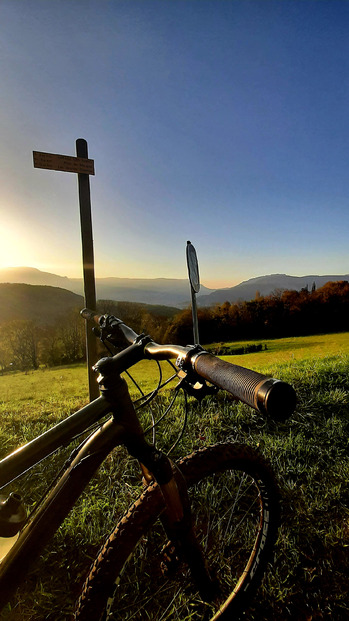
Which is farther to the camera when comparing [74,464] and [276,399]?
[74,464]

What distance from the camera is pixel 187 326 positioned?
4.83 metres

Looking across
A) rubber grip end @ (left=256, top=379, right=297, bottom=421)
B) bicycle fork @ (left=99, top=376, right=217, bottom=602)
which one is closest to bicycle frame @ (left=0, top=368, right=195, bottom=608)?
bicycle fork @ (left=99, top=376, right=217, bottom=602)

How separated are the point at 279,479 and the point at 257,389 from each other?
95.2 inches

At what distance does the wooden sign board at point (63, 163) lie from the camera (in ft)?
8.87

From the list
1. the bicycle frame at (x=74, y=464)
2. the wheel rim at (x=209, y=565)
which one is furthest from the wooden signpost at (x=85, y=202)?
the bicycle frame at (x=74, y=464)

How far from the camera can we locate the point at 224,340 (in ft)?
18.8

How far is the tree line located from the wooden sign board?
1.71 meters

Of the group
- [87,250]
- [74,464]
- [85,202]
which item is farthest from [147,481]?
[85,202]

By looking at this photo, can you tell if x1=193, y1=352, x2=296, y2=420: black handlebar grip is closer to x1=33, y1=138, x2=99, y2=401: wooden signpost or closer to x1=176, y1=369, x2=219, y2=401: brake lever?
x1=176, y1=369, x2=219, y2=401: brake lever

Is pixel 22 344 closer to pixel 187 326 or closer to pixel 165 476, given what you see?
pixel 187 326

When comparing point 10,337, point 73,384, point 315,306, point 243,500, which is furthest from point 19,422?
point 315,306

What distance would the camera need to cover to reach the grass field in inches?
68.8

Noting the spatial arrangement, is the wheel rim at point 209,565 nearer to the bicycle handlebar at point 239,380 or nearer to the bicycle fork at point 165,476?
the bicycle fork at point 165,476

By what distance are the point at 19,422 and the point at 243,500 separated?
101 inches
